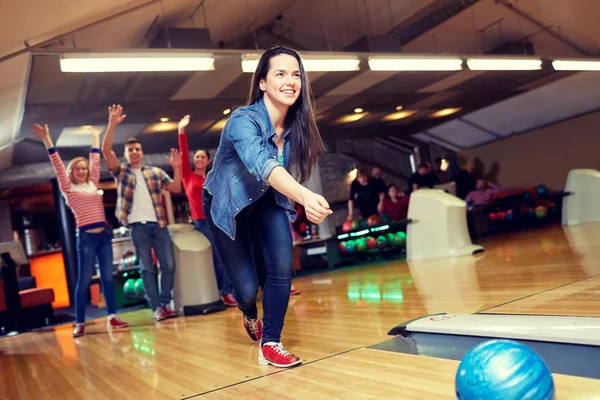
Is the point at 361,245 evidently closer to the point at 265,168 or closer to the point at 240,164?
the point at 240,164

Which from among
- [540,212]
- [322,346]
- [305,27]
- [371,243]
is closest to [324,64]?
[305,27]

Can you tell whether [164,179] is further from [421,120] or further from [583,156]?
[583,156]

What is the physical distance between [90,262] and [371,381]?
2853 mm

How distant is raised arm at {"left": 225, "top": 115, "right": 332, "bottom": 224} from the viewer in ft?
5.06

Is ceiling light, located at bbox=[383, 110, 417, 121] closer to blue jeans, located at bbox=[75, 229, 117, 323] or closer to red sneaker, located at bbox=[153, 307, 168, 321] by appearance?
red sneaker, located at bbox=[153, 307, 168, 321]

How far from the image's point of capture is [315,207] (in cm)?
153

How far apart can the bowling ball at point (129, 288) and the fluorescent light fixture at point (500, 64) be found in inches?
184

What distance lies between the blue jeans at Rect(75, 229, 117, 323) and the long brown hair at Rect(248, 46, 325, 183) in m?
2.38

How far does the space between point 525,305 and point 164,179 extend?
2.83 metres

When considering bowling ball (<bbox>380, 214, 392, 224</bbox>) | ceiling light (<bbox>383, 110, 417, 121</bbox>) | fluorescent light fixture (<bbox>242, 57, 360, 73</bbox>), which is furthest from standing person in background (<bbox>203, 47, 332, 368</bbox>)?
ceiling light (<bbox>383, 110, 417, 121</bbox>)

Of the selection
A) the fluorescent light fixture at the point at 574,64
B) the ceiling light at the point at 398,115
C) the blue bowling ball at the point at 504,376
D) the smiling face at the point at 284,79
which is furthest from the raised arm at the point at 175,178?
the ceiling light at the point at 398,115

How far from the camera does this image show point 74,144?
8.41 meters

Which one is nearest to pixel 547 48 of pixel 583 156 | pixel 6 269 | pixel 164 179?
pixel 583 156

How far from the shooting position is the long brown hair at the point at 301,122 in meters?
2.06
